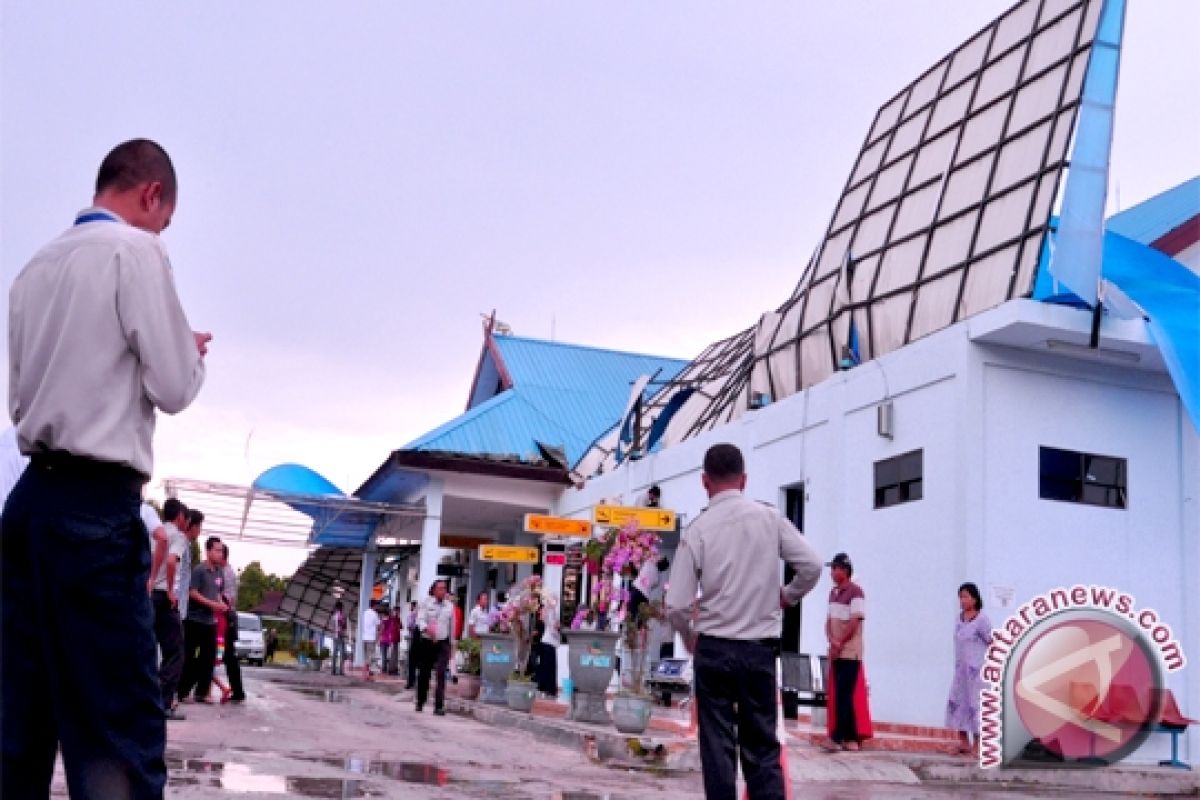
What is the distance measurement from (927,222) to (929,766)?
9140 millimetres

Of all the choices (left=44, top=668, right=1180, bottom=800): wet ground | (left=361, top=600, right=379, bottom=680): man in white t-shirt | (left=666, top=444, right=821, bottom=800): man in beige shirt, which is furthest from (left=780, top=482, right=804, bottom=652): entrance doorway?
(left=361, top=600, right=379, bottom=680): man in white t-shirt

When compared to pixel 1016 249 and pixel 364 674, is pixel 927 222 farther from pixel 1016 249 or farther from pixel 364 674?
pixel 364 674

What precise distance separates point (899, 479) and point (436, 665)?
6.37 meters

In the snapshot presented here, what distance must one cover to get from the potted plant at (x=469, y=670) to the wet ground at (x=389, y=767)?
21.7ft

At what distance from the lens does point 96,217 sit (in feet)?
10.5

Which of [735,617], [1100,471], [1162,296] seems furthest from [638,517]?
[735,617]

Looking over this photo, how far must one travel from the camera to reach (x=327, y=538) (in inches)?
1435

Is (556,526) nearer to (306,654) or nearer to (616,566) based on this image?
(616,566)

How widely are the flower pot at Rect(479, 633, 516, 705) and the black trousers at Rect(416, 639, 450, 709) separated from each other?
6.23ft

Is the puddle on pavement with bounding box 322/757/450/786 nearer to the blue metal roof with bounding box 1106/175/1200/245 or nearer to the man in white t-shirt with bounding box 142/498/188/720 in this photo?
the man in white t-shirt with bounding box 142/498/188/720

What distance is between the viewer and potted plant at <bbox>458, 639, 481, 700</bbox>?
21047mm

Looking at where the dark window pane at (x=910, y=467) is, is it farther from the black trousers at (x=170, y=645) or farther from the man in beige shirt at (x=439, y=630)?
the black trousers at (x=170, y=645)

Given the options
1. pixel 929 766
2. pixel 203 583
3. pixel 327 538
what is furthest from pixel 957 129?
pixel 327 538

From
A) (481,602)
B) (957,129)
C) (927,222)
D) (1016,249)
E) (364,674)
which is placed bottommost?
(364,674)
